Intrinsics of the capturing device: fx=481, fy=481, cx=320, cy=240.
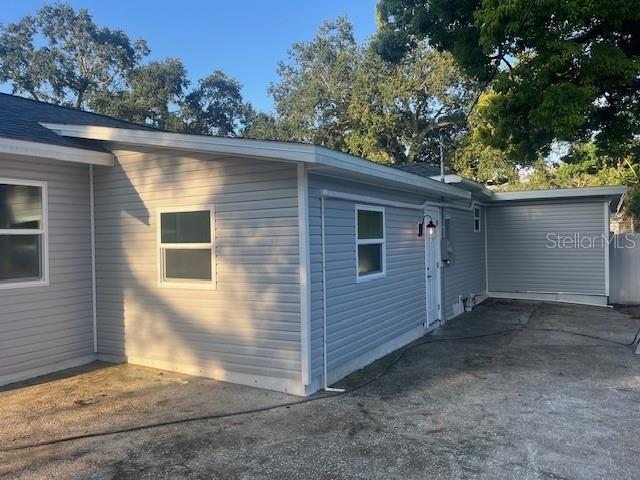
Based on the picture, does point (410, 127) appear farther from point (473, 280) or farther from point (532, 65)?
point (532, 65)

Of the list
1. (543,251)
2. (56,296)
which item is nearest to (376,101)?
(543,251)

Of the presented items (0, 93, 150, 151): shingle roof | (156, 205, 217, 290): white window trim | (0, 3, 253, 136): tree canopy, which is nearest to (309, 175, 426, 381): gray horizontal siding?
(156, 205, 217, 290): white window trim

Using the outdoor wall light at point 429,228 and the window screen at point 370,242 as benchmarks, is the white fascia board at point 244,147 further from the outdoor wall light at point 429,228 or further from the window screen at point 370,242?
the outdoor wall light at point 429,228

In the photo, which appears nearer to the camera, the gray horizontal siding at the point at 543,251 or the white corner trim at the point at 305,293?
the white corner trim at the point at 305,293

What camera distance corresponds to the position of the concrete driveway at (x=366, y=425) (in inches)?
132

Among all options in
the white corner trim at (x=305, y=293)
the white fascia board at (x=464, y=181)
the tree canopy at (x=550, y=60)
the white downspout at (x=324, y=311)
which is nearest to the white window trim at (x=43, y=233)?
the white corner trim at (x=305, y=293)

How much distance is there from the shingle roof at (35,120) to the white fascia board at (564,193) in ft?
28.4

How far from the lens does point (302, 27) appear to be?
28531 millimetres

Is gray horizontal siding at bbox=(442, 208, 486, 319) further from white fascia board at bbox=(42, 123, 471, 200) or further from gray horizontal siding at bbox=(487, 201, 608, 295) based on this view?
white fascia board at bbox=(42, 123, 471, 200)

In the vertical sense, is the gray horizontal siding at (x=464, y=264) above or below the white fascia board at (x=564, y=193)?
below

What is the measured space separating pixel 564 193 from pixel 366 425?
8.87 m

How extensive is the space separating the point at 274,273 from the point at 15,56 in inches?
1364

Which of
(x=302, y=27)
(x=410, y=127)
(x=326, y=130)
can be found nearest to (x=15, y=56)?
(x=302, y=27)

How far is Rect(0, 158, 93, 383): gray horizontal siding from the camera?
531 cm
